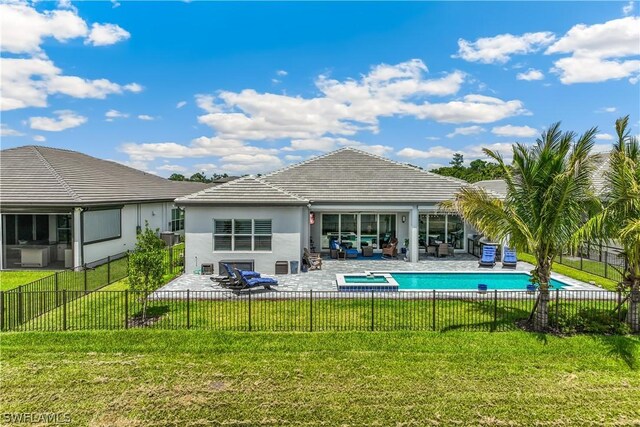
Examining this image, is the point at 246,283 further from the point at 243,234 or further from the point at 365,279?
the point at 365,279

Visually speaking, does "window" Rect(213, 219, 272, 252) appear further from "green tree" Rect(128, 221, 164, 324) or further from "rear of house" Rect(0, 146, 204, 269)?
"rear of house" Rect(0, 146, 204, 269)

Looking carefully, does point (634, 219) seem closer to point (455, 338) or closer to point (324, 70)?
point (455, 338)

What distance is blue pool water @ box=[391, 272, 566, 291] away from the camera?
1591 cm

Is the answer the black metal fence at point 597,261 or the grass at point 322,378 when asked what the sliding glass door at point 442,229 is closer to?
the black metal fence at point 597,261

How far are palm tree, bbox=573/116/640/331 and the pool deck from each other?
14.5 feet

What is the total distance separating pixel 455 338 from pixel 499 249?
13.4m

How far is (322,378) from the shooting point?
8.00 meters

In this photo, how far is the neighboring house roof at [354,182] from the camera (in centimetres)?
2105

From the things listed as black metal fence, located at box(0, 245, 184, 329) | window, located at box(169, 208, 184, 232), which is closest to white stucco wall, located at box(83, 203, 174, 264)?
black metal fence, located at box(0, 245, 184, 329)

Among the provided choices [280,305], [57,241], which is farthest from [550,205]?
[57,241]

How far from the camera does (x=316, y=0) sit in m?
19.0

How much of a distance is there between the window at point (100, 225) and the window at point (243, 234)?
7.10 m

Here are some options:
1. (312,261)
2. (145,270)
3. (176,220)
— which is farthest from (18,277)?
(176,220)

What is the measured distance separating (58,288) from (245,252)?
7.47 meters
